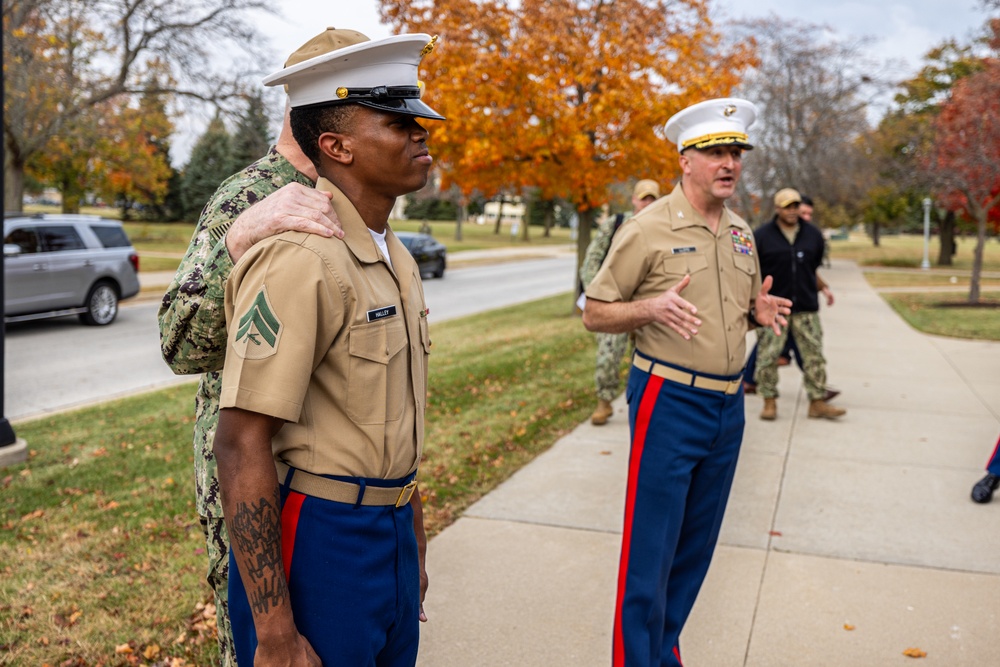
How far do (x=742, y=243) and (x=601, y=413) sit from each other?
4.37 meters

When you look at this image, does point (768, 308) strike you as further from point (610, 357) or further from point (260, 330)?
point (610, 357)

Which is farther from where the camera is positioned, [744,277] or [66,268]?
[66,268]

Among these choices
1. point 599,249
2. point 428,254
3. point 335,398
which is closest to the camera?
point 335,398

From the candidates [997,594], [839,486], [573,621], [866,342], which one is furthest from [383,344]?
[866,342]

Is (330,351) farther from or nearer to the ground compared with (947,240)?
farther from the ground

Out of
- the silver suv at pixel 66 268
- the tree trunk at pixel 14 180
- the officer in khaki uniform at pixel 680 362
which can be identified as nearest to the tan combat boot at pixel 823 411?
the officer in khaki uniform at pixel 680 362

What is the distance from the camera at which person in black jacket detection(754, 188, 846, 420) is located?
26.0 feet

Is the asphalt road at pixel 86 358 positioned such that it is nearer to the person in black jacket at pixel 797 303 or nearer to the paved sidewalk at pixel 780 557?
the paved sidewalk at pixel 780 557

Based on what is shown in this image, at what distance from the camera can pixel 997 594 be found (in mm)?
4238

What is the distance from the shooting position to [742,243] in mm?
3422

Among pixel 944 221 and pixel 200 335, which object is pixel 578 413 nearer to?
pixel 200 335

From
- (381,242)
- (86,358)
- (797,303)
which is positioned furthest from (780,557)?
(86,358)

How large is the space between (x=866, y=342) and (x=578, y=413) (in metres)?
6.84

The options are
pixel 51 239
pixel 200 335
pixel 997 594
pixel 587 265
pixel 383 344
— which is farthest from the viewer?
pixel 51 239
